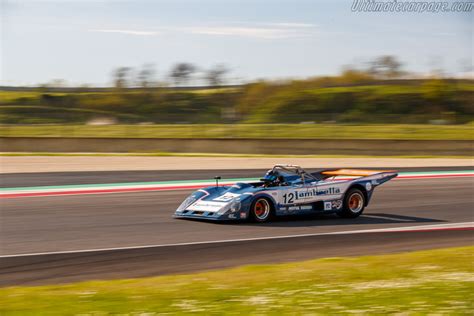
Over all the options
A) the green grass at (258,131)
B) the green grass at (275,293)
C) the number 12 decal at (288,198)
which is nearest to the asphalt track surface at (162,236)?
the number 12 decal at (288,198)

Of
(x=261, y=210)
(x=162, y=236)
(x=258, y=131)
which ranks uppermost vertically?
(x=258, y=131)

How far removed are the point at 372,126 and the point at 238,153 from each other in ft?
27.2

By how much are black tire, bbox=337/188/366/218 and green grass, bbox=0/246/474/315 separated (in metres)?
4.95

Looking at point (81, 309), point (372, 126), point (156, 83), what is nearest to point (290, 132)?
point (372, 126)

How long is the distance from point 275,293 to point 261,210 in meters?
6.06

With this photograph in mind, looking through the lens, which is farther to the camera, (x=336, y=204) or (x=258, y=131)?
(x=258, y=131)

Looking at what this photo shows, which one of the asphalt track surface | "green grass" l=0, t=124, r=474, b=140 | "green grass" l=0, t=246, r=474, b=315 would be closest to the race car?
the asphalt track surface

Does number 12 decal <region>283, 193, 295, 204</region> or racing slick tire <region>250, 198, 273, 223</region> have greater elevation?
number 12 decal <region>283, 193, 295, 204</region>

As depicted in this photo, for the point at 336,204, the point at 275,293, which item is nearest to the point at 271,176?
the point at 336,204

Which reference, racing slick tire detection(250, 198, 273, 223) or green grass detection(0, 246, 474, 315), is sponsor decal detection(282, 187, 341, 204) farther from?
green grass detection(0, 246, 474, 315)

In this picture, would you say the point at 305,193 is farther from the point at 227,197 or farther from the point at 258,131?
the point at 258,131

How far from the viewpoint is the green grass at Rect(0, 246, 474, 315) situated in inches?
238

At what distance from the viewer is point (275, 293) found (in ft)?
22.0

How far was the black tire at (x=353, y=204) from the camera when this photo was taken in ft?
44.5
